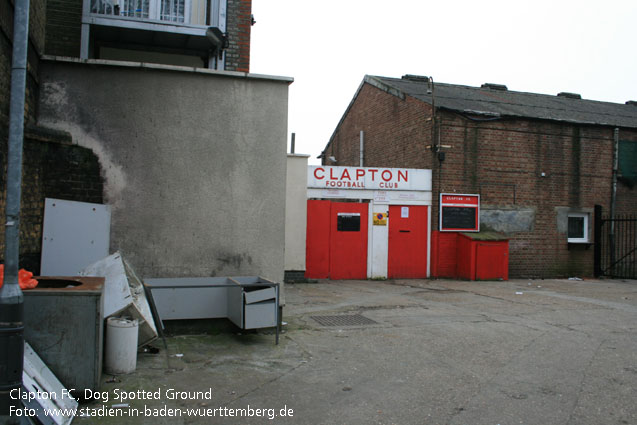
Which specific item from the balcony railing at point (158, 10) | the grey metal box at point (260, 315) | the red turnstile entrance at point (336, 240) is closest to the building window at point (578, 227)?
the red turnstile entrance at point (336, 240)

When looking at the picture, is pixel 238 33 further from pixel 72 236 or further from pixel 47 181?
pixel 72 236

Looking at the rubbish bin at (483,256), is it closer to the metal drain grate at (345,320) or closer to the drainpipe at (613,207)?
the drainpipe at (613,207)

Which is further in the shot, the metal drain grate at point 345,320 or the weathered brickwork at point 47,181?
the metal drain grate at point 345,320

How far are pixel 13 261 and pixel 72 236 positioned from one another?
12.6 ft

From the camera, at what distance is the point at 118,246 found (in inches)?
280

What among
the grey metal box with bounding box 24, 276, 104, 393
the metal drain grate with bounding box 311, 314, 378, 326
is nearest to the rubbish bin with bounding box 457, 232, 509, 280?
the metal drain grate with bounding box 311, 314, 378, 326

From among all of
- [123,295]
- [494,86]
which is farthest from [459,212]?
[123,295]

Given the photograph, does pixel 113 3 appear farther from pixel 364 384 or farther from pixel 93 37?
pixel 364 384

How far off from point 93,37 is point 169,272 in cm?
524

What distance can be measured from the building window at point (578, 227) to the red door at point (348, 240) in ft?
24.5

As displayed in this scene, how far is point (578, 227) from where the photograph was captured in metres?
16.7

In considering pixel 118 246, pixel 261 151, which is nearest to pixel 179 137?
pixel 261 151

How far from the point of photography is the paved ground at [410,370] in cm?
431

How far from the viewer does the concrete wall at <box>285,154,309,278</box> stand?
1286cm
